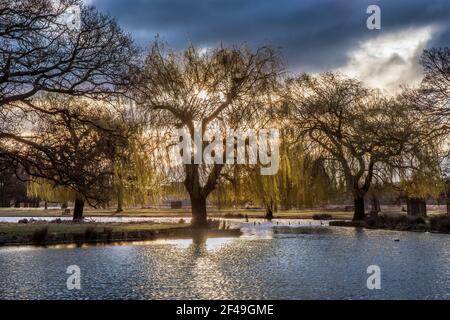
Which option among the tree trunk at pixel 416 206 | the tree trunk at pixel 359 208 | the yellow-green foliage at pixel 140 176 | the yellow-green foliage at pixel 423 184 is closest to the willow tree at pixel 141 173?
the yellow-green foliage at pixel 140 176

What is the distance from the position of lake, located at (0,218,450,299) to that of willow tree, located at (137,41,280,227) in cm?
1118

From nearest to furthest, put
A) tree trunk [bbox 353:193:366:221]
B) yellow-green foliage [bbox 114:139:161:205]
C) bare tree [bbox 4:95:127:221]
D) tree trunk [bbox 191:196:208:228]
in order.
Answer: bare tree [bbox 4:95:127:221] < yellow-green foliage [bbox 114:139:161:205] < tree trunk [bbox 191:196:208:228] < tree trunk [bbox 353:193:366:221]

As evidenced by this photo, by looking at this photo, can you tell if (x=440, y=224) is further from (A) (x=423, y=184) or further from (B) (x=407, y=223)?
(A) (x=423, y=184)

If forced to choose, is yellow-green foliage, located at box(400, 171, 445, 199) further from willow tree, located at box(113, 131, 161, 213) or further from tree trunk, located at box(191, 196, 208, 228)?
willow tree, located at box(113, 131, 161, 213)

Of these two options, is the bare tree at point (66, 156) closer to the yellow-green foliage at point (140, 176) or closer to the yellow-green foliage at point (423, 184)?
the yellow-green foliage at point (140, 176)

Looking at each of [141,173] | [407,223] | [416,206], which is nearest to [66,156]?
[141,173]

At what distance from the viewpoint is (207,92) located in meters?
32.9

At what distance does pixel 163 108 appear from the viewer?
32.5 meters

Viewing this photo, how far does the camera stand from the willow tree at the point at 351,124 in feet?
130

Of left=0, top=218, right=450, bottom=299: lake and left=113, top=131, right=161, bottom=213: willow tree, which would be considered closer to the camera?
left=0, top=218, right=450, bottom=299: lake

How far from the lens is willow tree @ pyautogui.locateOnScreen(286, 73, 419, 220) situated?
39.8 m

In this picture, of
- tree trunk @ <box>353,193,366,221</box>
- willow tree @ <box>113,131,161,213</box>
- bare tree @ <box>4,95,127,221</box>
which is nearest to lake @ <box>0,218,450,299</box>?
bare tree @ <box>4,95,127,221</box>

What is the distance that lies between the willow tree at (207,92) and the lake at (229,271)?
36.7 ft
